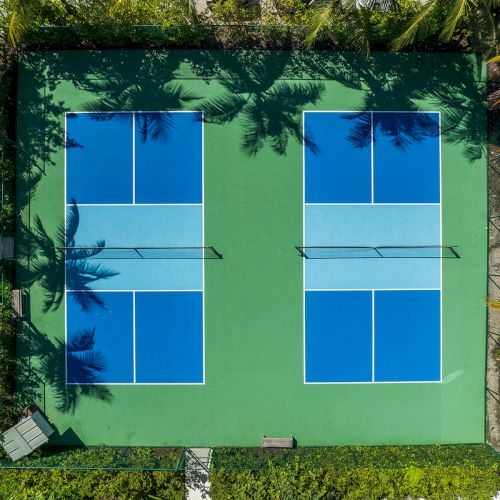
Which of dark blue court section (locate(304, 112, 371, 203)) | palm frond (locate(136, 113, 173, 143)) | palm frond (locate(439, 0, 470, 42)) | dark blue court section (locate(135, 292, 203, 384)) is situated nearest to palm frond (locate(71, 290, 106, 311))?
dark blue court section (locate(135, 292, 203, 384))

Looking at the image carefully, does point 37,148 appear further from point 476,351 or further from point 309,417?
point 476,351

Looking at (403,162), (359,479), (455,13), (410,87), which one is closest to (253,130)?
(403,162)

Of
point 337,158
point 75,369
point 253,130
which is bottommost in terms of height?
point 75,369

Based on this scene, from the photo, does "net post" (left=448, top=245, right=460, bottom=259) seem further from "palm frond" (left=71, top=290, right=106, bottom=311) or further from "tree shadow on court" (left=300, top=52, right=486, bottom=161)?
"palm frond" (left=71, top=290, right=106, bottom=311)

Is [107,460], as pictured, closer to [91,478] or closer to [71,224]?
[91,478]

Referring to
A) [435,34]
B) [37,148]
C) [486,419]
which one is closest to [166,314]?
[37,148]

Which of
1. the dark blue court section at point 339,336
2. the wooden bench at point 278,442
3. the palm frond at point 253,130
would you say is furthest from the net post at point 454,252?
the wooden bench at point 278,442

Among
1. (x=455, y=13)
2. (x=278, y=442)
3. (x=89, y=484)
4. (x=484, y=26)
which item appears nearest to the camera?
(x=455, y=13)

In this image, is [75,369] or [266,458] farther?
[75,369]
